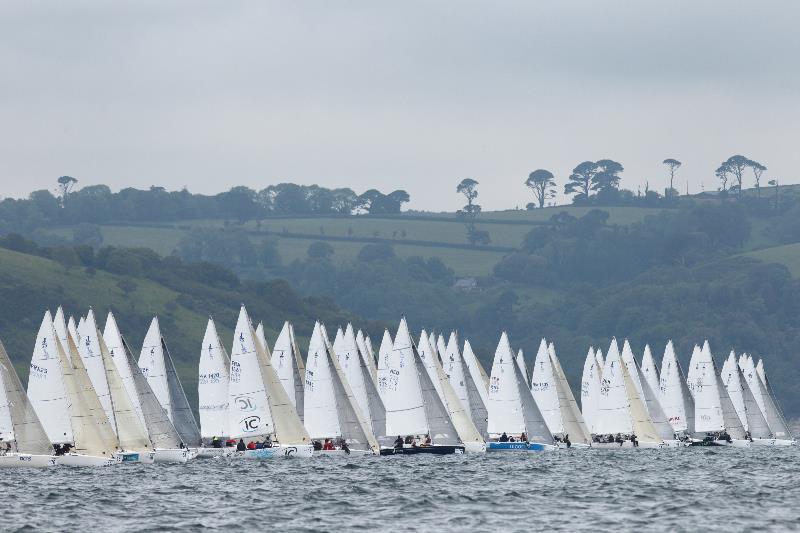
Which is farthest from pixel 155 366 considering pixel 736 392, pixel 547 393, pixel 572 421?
pixel 736 392

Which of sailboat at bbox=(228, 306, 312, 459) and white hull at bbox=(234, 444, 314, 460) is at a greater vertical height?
sailboat at bbox=(228, 306, 312, 459)

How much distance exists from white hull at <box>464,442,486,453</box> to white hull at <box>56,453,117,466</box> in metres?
23.1

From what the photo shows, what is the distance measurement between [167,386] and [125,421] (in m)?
14.5

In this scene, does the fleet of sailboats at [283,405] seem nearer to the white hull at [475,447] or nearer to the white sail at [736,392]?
the white hull at [475,447]

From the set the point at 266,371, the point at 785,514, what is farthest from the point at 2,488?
the point at 785,514

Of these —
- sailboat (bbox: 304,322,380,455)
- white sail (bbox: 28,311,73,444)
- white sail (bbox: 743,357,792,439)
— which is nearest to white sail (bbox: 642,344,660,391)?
white sail (bbox: 743,357,792,439)

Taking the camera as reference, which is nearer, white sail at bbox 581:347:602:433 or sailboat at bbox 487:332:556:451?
sailboat at bbox 487:332:556:451

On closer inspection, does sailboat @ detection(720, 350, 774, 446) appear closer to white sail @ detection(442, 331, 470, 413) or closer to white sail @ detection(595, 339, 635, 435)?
white sail @ detection(595, 339, 635, 435)

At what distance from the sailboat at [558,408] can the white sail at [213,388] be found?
22.1 m

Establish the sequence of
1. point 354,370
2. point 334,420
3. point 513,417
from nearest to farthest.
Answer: point 334,420
point 513,417
point 354,370

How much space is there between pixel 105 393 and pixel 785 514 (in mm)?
41743

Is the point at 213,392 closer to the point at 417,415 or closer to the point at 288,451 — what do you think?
the point at 288,451

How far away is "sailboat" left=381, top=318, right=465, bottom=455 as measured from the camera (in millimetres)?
90500

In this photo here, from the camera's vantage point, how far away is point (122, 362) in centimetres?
9462
